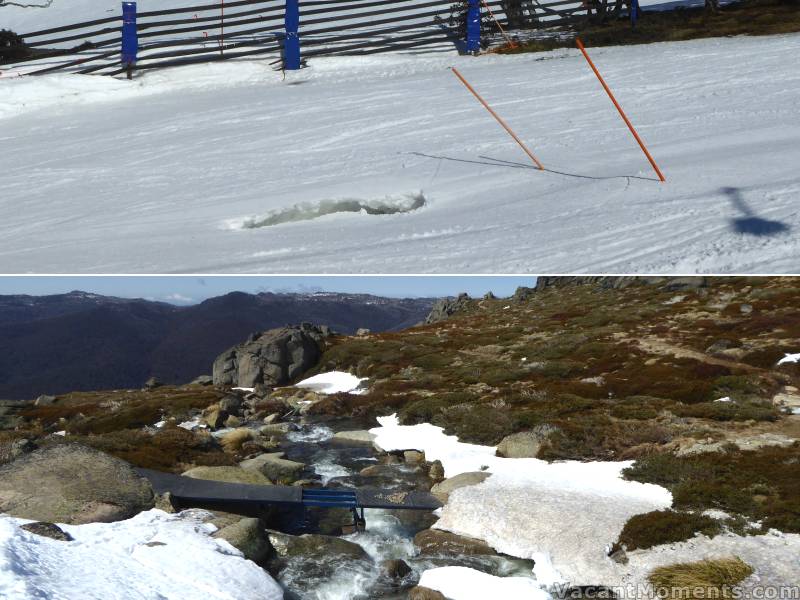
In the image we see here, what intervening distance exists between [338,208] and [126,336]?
159 m

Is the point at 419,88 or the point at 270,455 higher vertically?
the point at 419,88

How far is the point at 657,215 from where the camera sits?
8.02m

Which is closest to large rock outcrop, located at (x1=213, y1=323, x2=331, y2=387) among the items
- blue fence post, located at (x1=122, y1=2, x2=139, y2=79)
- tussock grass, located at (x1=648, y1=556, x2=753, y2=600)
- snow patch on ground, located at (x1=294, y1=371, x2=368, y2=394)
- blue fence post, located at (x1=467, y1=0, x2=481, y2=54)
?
snow patch on ground, located at (x1=294, y1=371, x2=368, y2=394)

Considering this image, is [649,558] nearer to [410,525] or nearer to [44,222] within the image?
[410,525]

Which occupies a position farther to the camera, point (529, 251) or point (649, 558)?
point (649, 558)

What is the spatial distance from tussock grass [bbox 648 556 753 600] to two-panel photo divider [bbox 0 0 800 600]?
0.04m

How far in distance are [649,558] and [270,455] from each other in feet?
32.4

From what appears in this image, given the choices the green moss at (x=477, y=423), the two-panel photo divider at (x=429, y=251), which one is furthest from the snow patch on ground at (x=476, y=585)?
the green moss at (x=477, y=423)

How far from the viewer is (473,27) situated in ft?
73.7

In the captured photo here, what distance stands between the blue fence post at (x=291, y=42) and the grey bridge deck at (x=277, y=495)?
43.5 ft

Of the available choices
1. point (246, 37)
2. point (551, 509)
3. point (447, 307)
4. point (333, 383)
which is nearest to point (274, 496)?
point (551, 509)

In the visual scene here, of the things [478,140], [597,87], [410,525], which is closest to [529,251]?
[478,140]

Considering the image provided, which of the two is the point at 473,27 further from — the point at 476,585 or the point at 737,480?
the point at 476,585

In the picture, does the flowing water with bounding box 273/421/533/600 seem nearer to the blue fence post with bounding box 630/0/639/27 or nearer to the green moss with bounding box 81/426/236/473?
the green moss with bounding box 81/426/236/473
